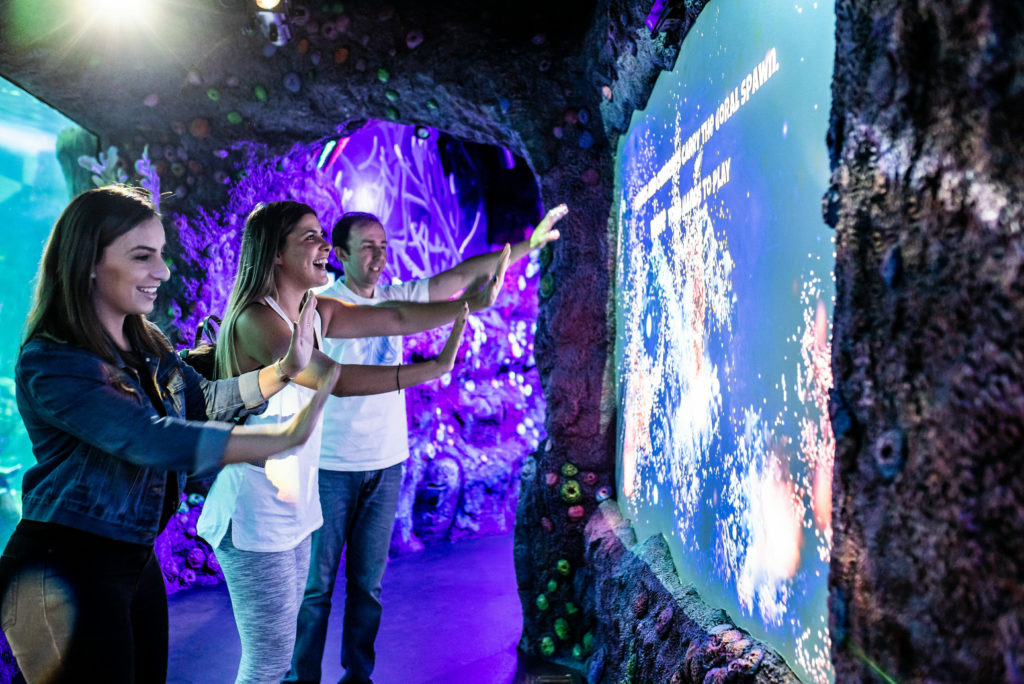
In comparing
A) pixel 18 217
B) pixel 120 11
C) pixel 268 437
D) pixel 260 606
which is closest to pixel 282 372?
pixel 268 437

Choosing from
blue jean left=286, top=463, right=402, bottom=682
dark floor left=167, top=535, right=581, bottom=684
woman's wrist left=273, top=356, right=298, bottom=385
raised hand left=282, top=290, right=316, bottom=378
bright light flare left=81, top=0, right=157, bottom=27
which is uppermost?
bright light flare left=81, top=0, right=157, bottom=27

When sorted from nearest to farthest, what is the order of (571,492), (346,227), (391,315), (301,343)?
(301,343), (391,315), (346,227), (571,492)

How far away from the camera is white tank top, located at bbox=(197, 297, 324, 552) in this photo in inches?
72.5

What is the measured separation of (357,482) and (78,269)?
155 centimetres

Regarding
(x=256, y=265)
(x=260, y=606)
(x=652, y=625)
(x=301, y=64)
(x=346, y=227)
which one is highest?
(x=301, y=64)

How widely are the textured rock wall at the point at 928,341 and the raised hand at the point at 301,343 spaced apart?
45.1 inches

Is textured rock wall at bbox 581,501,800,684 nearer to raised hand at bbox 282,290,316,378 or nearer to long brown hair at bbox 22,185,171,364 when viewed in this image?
raised hand at bbox 282,290,316,378

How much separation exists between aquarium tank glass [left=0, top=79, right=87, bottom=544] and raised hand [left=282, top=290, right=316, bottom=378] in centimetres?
330

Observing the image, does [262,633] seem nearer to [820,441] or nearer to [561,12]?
[820,441]

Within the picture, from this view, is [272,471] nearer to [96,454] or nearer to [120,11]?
[96,454]

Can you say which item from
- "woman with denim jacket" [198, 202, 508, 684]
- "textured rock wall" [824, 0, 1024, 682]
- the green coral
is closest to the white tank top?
"woman with denim jacket" [198, 202, 508, 684]

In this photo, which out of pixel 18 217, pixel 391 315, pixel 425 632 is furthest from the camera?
pixel 18 217

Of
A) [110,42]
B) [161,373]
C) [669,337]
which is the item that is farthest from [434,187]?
[161,373]

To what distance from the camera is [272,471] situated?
189cm
